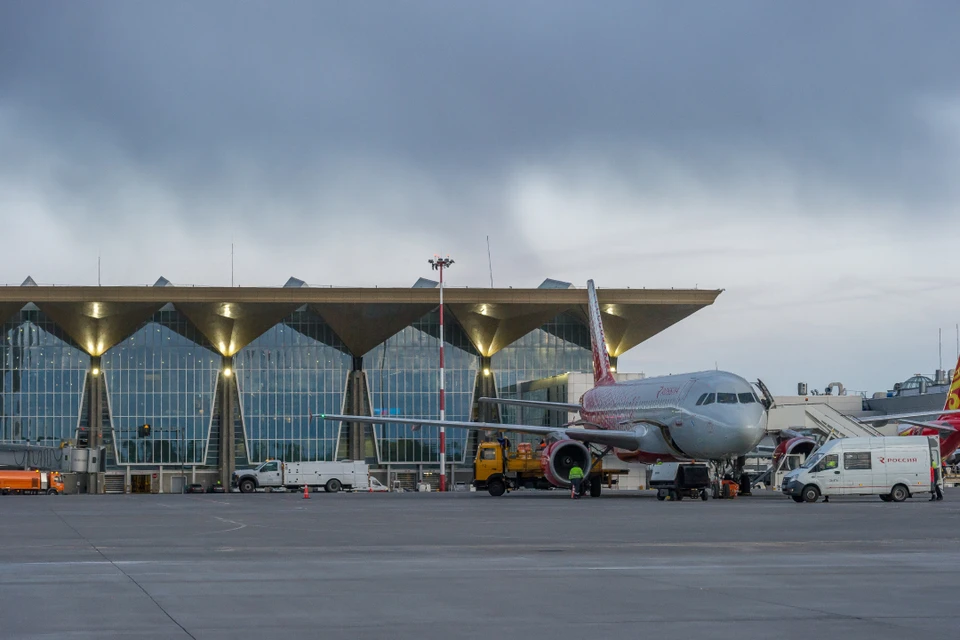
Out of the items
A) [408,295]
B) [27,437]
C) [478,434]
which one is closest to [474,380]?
[478,434]

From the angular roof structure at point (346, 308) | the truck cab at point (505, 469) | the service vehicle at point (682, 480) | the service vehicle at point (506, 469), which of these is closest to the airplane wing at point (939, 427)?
the service vehicle at point (506, 469)

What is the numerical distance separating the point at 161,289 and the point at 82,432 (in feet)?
43.4

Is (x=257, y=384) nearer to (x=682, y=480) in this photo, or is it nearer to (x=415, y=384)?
(x=415, y=384)

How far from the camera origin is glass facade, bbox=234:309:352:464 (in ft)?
292

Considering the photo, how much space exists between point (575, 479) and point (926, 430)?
902 inches

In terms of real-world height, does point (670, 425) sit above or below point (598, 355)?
below

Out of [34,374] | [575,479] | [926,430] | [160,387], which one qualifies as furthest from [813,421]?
[34,374]

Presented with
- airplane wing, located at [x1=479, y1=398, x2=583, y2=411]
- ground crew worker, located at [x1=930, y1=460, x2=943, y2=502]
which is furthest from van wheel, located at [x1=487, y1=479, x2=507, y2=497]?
ground crew worker, located at [x1=930, y1=460, x2=943, y2=502]

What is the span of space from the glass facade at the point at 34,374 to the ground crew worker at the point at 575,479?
52029 millimetres

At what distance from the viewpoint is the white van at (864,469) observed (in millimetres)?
37594

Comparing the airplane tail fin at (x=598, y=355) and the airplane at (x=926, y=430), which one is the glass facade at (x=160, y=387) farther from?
the airplane at (x=926, y=430)

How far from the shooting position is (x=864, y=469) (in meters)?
37.8

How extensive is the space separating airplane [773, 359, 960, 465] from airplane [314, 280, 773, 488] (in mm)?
5156

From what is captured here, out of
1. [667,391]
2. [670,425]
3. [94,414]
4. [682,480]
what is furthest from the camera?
[94,414]
